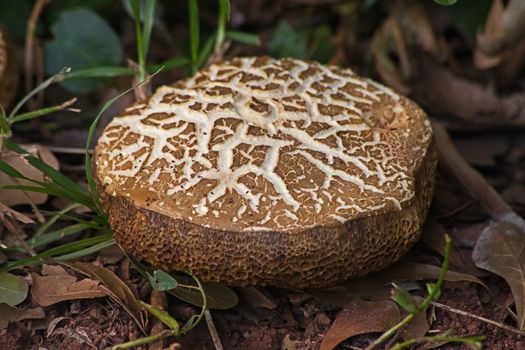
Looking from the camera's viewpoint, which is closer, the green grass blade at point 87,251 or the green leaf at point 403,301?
the green leaf at point 403,301

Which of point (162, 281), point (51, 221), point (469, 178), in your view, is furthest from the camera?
point (469, 178)

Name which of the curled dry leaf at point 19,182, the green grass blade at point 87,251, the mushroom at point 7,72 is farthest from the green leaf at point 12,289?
the mushroom at point 7,72

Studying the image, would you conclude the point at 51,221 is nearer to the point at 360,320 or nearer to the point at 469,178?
the point at 360,320

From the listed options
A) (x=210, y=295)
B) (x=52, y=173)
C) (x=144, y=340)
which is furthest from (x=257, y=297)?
(x=52, y=173)

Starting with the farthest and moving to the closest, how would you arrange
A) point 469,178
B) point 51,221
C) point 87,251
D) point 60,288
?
point 469,178
point 51,221
point 87,251
point 60,288

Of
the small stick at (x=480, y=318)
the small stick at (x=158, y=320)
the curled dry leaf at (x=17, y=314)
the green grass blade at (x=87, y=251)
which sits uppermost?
the small stick at (x=480, y=318)

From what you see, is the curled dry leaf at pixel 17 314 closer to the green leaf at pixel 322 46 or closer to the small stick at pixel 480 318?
the small stick at pixel 480 318

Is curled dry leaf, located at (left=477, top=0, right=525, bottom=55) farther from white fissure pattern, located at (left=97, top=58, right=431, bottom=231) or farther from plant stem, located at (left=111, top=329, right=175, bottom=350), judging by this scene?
plant stem, located at (left=111, top=329, right=175, bottom=350)

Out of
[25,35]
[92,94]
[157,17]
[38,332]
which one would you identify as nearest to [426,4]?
[157,17]
